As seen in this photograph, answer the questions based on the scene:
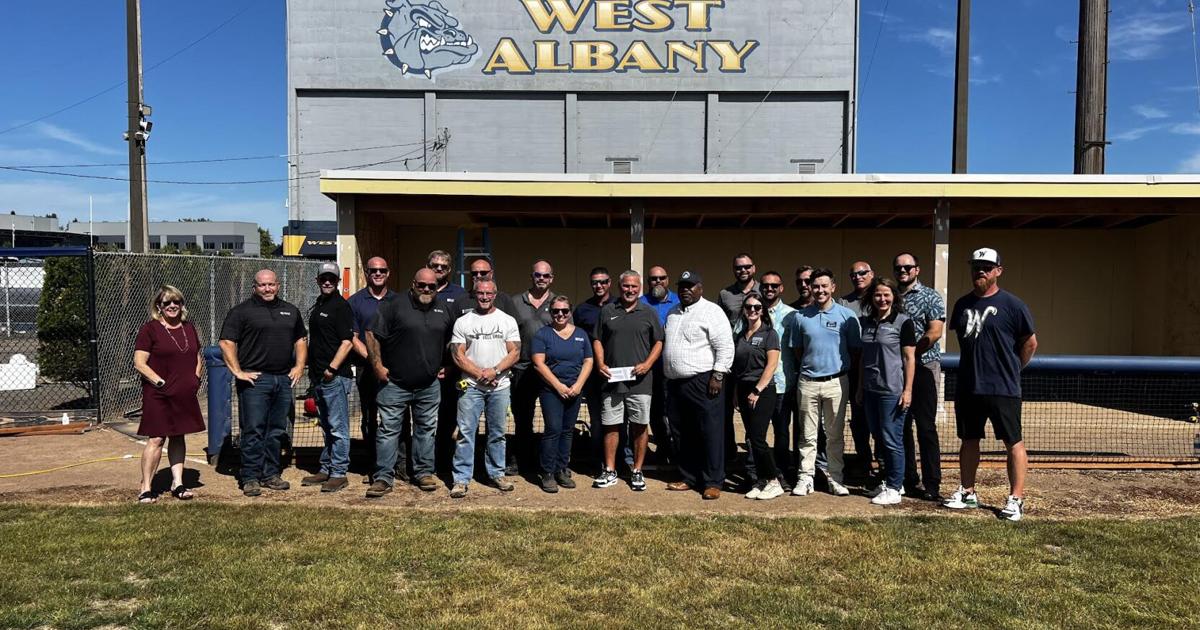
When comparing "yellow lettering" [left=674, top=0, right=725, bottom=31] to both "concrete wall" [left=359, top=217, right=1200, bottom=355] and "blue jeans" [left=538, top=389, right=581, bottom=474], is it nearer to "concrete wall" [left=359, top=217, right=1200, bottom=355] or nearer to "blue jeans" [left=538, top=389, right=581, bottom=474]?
"concrete wall" [left=359, top=217, right=1200, bottom=355]

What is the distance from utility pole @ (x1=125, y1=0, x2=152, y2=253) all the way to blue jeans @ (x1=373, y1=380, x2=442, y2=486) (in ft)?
36.7

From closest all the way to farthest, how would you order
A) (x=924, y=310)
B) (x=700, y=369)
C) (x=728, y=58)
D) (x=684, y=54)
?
(x=924, y=310), (x=700, y=369), (x=684, y=54), (x=728, y=58)

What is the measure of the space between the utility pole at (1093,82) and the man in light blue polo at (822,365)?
1020cm

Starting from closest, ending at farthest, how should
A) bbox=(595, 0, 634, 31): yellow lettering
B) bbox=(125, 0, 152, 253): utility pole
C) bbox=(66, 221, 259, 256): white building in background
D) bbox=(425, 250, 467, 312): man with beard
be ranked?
bbox=(425, 250, 467, 312): man with beard → bbox=(125, 0, 152, 253): utility pole → bbox=(595, 0, 634, 31): yellow lettering → bbox=(66, 221, 259, 256): white building in background

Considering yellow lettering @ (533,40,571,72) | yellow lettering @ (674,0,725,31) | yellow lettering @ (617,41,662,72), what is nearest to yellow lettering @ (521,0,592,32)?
yellow lettering @ (533,40,571,72)

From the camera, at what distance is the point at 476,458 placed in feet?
20.5

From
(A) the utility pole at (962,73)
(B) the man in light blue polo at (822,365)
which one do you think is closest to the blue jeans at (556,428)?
(B) the man in light blue polo at (822,365)

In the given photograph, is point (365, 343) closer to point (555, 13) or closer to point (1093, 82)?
point (1093, 82)

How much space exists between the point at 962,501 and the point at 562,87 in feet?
64.0

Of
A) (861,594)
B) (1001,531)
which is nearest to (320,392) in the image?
(861,594)

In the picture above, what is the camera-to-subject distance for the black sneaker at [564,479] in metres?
5.51

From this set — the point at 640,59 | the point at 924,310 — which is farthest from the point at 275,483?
the point at 640,59

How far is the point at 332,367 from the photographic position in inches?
208

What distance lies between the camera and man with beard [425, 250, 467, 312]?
5.50 meters
